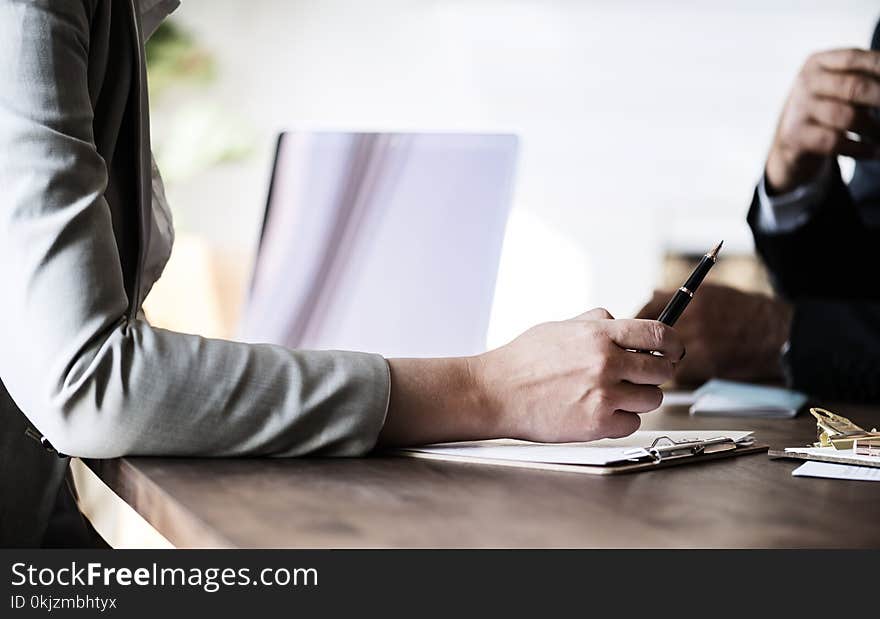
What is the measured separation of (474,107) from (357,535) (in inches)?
214

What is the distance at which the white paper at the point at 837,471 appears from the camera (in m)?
0.73

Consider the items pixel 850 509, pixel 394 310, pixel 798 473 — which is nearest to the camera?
pixel 850 509

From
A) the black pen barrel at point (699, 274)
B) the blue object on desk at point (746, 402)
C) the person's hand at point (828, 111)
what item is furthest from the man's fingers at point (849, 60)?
the black pen barrel at point (699, 274)

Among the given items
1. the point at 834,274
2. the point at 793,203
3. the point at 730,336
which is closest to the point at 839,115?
the point at 793,203

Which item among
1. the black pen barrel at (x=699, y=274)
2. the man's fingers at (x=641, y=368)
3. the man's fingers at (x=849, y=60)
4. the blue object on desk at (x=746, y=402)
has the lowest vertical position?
the blue object on desk at (x=746, y=402)

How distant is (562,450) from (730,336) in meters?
0.84

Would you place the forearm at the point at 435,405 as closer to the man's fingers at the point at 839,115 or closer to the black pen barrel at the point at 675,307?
the black pen barrel at the point at 675,307

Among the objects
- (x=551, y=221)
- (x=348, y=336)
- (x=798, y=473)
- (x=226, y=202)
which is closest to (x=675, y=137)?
(x=551, y=221)

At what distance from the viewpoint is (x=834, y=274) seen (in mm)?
1871

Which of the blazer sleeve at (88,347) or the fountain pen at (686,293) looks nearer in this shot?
the blazer sleeve at (88,347)

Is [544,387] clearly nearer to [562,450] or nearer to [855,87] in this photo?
[562,450]

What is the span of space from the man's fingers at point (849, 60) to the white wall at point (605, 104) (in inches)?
165

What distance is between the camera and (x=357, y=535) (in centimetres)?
53
